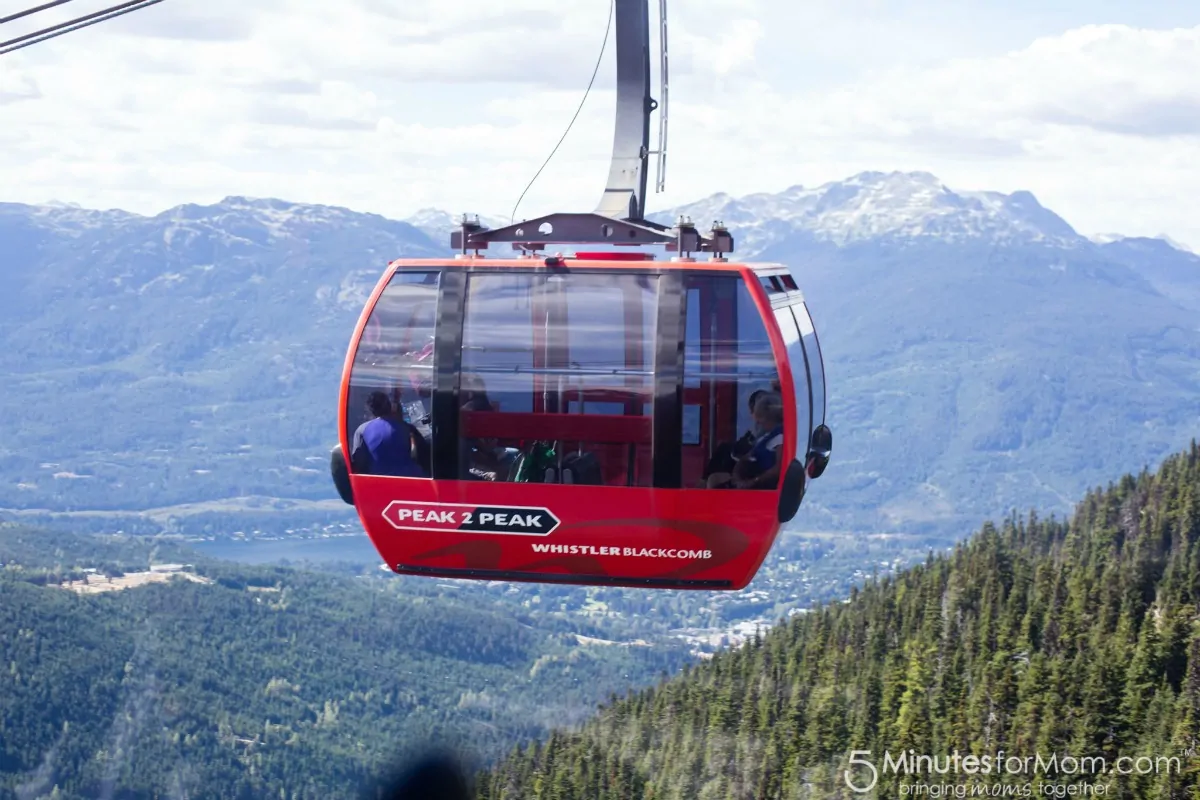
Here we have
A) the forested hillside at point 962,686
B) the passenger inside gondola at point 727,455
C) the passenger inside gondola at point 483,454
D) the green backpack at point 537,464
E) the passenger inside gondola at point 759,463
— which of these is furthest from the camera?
the forested hillside at point 962,686

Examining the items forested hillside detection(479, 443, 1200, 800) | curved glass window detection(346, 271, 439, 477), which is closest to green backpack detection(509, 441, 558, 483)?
curved glass window detection(346, 271, 439, 477)

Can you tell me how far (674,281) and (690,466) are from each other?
2210mm

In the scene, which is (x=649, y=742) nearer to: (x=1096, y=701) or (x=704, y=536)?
(x=1096, y=701)

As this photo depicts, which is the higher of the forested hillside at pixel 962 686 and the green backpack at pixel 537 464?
the green backpack at pixel 537 464

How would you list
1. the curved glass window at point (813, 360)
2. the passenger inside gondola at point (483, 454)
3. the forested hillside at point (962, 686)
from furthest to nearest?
1. the forested hillside at point (962, 686)
2. the curved glass window at point (813, 360)
3. the passenger inside gondola at point (483, 454)

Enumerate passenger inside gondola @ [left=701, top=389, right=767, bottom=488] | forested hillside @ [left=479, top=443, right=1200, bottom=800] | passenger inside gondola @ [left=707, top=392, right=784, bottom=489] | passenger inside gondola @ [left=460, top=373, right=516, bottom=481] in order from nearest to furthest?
1. passenger inside gondola @ [left=707, top=392, right=784, bottom=489]
2. passenger inside gondola @ [left=701, top=389, right=767, bottom=488]
3. passenger inside gondola @ [left=460, top=373, right=516, bottom=481]
4. forested hillside @ [left=479, top=443, right=1200, bottom=800]

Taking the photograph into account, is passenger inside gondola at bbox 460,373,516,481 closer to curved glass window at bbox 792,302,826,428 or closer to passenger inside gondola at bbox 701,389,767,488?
passenger inside gondola at bbox 701,389,767,488

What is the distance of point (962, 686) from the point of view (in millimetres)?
137875

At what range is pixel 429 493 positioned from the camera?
800 inches

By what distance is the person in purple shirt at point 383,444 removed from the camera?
20.3 m

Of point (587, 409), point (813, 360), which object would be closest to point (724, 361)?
point (587, 409)

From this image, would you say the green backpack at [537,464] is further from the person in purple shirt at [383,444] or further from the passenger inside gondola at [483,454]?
the person in purple shirt at [383,444]

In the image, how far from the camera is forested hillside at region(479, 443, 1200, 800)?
376 feet

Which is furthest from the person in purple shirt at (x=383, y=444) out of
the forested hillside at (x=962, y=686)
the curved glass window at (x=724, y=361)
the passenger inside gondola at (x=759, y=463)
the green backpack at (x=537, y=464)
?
the forested hillside at (x=962, y=686)
